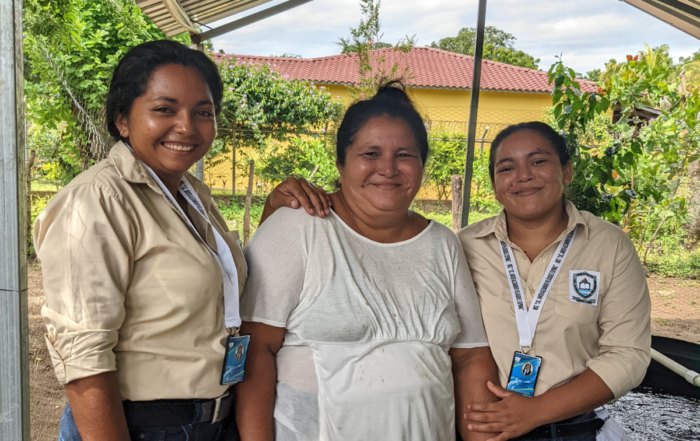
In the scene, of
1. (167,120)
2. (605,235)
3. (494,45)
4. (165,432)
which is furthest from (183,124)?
(494,45)

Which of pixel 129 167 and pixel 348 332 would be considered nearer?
pixel 129 167

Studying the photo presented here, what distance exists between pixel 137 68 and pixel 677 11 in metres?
3.86

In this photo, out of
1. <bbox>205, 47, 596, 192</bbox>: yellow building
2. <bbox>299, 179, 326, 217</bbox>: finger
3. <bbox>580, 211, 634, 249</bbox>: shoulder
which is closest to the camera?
<bbox>299, 179, 326, 217</bbox>: finger

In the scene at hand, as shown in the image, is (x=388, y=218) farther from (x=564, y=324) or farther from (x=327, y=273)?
(x=564, y=324)

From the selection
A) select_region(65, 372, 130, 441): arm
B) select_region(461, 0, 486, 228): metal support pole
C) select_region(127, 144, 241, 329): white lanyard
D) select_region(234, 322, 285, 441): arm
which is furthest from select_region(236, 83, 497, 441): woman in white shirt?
select_region(461, 0, 486, 228): metal support pole

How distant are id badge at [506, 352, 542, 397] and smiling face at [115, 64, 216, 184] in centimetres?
147

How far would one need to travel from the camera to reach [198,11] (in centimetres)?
439

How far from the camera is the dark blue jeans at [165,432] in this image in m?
1.50

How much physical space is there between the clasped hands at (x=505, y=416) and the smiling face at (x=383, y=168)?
82 cm

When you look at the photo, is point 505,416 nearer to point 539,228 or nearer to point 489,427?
point 489,427

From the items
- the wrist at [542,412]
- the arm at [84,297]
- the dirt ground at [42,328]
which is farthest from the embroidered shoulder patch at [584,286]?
the dirt ground at [42,328]

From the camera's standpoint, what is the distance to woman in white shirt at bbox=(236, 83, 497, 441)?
1718 mm

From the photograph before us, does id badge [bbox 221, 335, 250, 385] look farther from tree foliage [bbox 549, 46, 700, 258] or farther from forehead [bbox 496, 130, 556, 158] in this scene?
tree foliage [bbox 549, 46, 700, 258]

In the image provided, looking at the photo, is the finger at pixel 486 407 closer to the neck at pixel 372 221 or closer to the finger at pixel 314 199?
the neck at pixel 372 221
